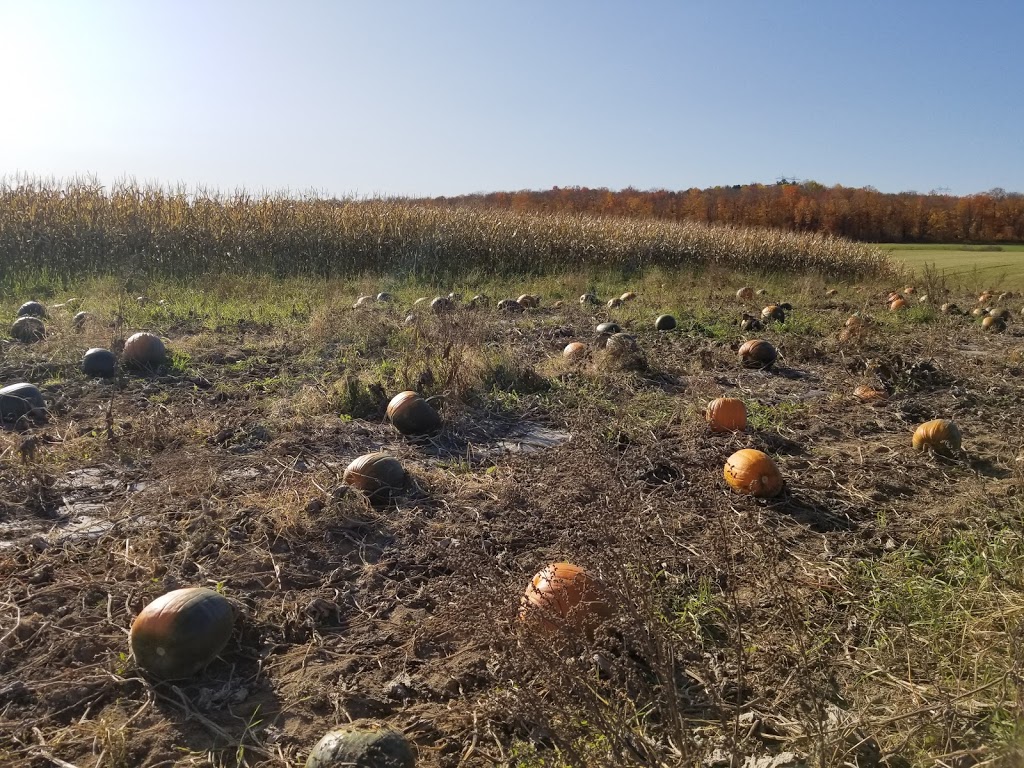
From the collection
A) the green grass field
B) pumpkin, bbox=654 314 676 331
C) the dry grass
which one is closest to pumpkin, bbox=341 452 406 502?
the dry grass

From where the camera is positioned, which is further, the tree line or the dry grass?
the tree line

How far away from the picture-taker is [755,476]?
13.2ft

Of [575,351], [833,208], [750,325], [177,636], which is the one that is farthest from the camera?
[833,208]

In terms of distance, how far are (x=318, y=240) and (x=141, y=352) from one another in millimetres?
9400

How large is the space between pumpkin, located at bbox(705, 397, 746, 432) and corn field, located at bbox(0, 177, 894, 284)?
1104 centimetres

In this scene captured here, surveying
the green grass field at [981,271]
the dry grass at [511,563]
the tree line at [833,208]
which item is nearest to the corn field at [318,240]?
the green grass field at [981,271]

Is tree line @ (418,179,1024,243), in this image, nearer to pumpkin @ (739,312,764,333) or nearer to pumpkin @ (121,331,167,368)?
pumpkin @ (739,312,764,333)

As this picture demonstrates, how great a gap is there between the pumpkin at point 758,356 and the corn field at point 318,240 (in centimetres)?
908

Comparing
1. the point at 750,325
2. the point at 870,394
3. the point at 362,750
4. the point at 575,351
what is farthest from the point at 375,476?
the point at 750,325

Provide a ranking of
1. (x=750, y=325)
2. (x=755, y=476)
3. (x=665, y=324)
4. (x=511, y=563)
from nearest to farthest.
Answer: (x=511, y=563) < (x=755, y=476) < (x=665, y=324) < (x=750, y=325)

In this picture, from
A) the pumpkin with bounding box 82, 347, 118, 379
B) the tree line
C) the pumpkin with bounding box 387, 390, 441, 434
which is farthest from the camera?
the tree line

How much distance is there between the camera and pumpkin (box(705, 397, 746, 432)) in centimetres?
512

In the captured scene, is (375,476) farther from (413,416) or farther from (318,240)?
(318,240)

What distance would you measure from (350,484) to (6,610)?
5.69 ft
